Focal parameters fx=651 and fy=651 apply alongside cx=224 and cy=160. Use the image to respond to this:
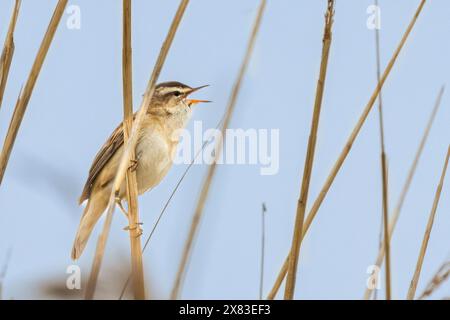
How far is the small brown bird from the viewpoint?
4.58 meters

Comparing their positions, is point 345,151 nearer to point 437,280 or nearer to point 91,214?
point 437,280

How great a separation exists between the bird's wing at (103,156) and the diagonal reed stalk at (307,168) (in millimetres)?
2546

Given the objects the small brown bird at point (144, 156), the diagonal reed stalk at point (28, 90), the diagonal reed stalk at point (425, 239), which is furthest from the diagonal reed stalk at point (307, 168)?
the small brown bird at point (144, 156)

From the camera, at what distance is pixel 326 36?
232 cm

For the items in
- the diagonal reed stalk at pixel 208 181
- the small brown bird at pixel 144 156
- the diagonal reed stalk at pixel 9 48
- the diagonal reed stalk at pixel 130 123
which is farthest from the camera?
the small brown bird at pixel 144 156

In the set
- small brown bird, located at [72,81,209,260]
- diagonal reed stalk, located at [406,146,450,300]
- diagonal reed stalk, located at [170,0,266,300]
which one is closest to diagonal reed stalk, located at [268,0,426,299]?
diagonal reed stalk, located at [406,146,450,300]

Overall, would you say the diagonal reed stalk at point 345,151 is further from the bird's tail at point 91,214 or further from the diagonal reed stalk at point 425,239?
the bird's tail at point 91,214

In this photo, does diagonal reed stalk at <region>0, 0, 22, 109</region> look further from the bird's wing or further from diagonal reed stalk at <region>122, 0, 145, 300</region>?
the bird's wing

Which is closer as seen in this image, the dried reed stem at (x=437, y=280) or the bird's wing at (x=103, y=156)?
the dried reed stem at (x=437, y=280)

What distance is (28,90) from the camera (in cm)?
246

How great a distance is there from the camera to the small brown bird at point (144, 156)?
4582 millimetres
